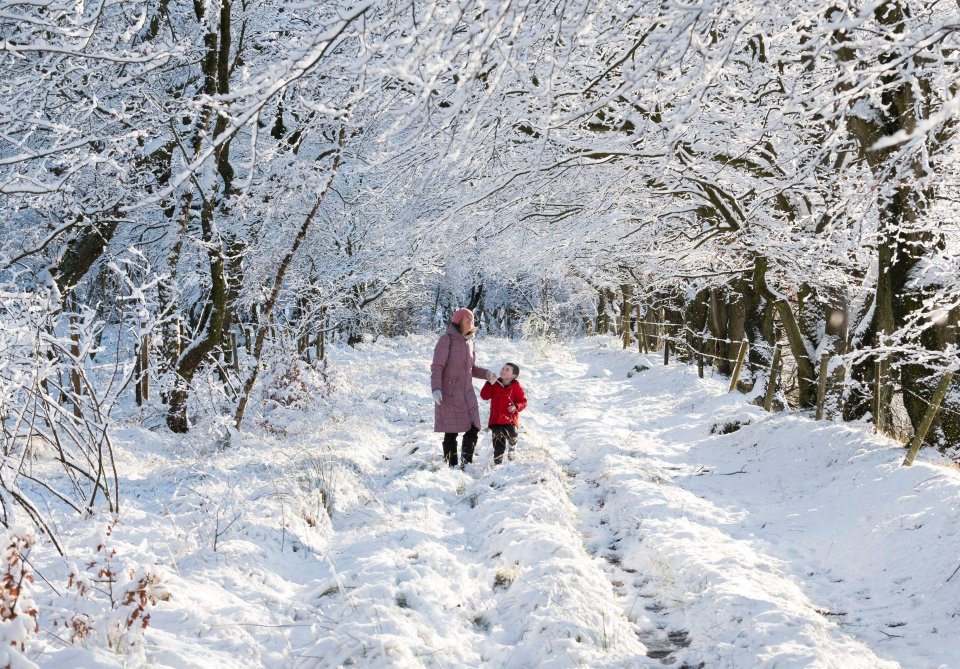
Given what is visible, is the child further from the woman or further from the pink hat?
the pink hat

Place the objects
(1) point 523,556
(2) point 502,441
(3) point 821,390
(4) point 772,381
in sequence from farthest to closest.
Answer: (4) point 772,381 → (3) point 821,390 → (2) point 502,441 → (1) point 523,556

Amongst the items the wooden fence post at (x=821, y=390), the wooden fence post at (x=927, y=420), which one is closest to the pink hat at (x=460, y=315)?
the wooden fence post at (x=927, y=420)

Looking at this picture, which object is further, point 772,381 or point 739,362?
point 739,362

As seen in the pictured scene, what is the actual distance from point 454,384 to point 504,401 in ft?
2.44

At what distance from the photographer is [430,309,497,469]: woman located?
Result: 715 centimetres

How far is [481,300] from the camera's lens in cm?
4881

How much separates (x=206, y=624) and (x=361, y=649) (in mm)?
803

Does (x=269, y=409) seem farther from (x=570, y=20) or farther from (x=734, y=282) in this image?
(x=734, y=282)

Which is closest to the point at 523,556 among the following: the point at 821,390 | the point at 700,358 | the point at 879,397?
the point at 879,397

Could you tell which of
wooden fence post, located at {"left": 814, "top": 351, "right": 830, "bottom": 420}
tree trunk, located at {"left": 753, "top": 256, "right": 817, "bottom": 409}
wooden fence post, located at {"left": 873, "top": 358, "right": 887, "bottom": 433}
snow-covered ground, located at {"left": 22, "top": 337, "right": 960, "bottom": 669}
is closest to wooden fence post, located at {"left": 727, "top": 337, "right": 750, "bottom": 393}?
tree trunk, located at {"left": 753, "top": 256, "right": 817, "bottom": 409}

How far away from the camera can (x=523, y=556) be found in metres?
4.59

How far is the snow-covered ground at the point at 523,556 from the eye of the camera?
3.34 m

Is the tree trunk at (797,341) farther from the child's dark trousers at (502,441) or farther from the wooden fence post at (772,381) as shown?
the child's dark trousers at (502,441)

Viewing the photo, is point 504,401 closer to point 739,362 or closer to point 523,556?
point 523,556
